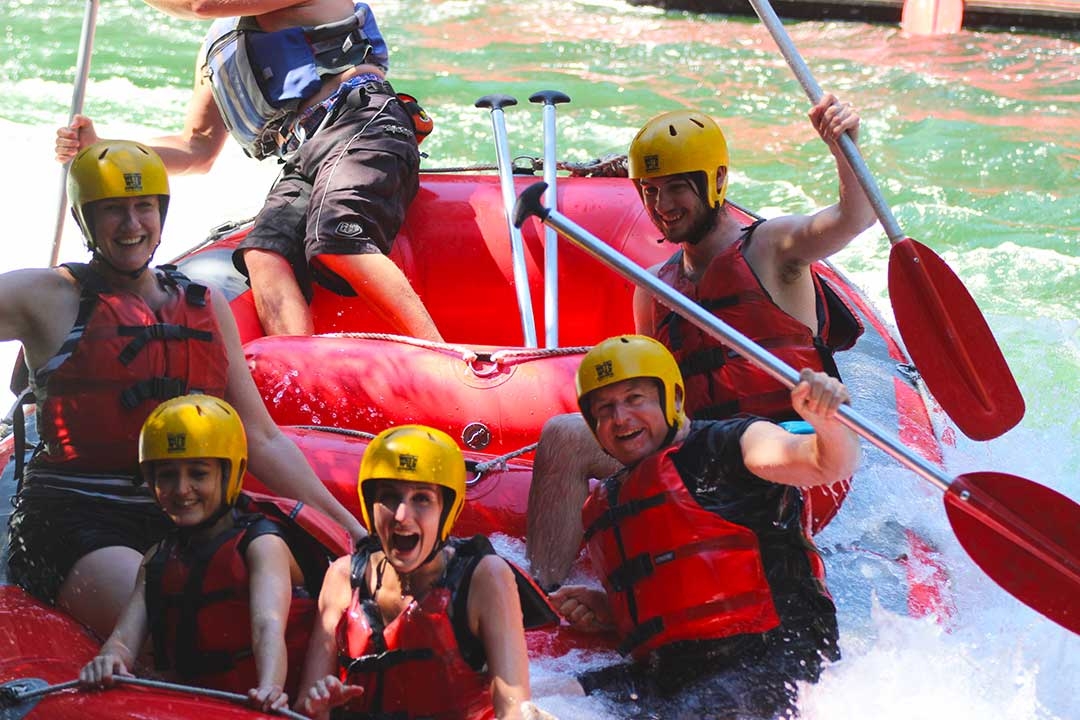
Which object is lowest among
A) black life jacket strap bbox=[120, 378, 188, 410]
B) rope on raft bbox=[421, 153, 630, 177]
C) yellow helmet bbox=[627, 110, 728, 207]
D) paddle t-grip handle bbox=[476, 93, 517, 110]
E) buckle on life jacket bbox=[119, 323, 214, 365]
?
black life jacket strap bbox=[120, 378, 188, 410]

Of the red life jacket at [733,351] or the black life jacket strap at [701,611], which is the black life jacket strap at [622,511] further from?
the red life jacket at [733,351]

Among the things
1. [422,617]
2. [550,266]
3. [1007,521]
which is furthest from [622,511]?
[550,266]

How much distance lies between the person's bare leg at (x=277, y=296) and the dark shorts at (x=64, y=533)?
48.1 inches

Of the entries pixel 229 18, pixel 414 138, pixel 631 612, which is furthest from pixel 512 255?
pixel 631 612

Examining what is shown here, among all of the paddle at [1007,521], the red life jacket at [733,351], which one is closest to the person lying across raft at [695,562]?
the paddle at [1007,521]

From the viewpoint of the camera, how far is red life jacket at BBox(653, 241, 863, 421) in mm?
3180

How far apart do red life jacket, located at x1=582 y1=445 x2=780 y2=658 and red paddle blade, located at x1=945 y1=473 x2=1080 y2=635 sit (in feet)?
1.36

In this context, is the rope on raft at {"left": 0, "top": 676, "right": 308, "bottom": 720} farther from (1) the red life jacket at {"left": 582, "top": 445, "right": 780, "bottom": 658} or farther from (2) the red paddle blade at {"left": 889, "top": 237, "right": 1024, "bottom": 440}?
(2) the red paddle blade at {"left": 889, "top": 237, "right": 1024, "bottom": 440}

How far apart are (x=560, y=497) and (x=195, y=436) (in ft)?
2.76

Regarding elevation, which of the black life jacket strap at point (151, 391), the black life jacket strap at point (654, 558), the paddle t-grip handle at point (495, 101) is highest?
the paddle t-grip handle at point (495, 101)

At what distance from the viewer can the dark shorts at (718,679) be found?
269 centimetres

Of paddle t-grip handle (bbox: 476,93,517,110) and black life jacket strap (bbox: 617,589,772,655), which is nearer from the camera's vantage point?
black life jacket strap (bbox: 617,589,772,655)

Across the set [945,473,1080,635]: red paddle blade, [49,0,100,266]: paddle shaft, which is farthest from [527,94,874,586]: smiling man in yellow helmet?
[49,0,100,266]: paddle shaft

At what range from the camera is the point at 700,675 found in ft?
8.95
